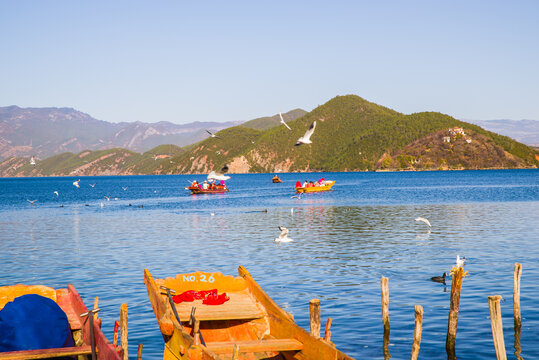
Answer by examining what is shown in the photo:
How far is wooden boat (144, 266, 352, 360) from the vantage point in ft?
39.7

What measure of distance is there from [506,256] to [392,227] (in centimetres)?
1954

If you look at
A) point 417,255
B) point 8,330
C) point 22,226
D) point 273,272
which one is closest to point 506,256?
point 417,255

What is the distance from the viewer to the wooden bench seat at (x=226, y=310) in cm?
1577

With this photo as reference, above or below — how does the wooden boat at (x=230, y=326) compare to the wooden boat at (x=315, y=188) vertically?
above

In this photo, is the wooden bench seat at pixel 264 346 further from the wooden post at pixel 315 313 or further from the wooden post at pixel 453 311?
the wooden post at pixel 453 311

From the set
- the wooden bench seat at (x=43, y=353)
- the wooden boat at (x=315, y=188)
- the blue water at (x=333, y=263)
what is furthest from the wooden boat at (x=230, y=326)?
the wooden boat at (x=315, y=188)

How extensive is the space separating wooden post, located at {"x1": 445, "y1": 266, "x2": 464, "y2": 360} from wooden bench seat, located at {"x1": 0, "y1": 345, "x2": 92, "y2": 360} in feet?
32.8

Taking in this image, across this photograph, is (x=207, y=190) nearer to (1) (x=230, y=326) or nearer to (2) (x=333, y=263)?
(2) (x=333, y=263)

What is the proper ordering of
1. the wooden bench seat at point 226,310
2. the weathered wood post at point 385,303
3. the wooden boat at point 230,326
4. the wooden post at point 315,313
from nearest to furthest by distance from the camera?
the wooden boat at point 230,326
the wooden post at point 315,313
the wooden bench seat at point 226,310
the weathered wood post at point 385,303

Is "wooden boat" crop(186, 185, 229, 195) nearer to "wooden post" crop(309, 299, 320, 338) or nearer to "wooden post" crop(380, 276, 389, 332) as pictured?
"wooden post" crop(380, 276, 389, 332)

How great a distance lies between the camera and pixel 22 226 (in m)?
62.0

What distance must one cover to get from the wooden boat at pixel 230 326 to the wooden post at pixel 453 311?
493 cm

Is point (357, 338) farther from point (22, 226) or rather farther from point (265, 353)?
point (22, 226)

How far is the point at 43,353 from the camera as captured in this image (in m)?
11.9
